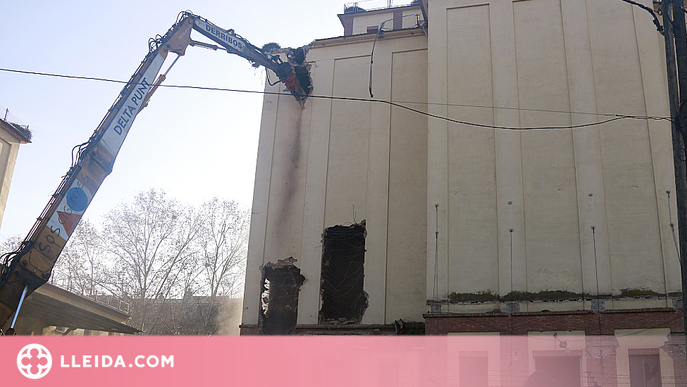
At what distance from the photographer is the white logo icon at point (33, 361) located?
45.3 feet

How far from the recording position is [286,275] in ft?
71.7

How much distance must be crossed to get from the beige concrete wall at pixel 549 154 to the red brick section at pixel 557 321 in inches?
28.7

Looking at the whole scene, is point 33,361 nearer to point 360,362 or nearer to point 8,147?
point 360,362

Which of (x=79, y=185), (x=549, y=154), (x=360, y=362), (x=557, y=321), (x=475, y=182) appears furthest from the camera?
(x=360, y=362)

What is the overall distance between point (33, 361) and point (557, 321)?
46.4 feet

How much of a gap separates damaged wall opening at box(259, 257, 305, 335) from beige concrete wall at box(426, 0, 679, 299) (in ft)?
18.7

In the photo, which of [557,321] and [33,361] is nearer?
[33,361]

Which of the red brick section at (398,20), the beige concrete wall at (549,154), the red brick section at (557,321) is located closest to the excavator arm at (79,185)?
Result: the beige concrete wall at (549,154)

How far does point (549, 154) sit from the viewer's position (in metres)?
18.7

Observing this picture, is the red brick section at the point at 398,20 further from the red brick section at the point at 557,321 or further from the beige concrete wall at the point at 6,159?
the red brick section at the point at 557,321

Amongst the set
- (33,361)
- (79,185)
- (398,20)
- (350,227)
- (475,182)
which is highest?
(398,20)

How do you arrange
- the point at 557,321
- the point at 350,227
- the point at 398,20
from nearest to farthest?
the point at 557,321
the point at 350,227
the point at 398,20

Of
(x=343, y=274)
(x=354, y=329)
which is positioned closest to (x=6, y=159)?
(x=343, y=274)

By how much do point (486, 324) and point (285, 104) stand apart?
1200 centimetres
